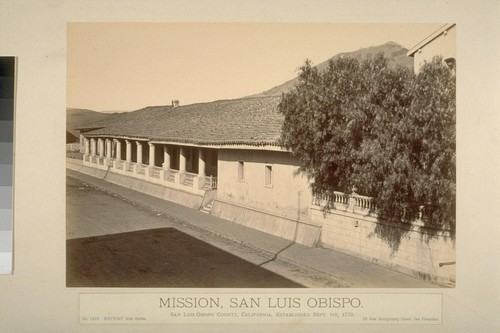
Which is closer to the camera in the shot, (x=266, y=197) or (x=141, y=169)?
(x=266, y=197)

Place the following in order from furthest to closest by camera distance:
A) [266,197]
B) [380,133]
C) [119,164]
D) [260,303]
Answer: [119,164], [266,197], [260,303], [380,133]

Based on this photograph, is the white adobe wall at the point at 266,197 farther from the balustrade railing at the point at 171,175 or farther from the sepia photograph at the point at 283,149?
the balustrade railing at the point at 171,175

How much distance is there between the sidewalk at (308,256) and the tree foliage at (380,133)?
0.41 metres

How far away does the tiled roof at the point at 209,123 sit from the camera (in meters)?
3.97

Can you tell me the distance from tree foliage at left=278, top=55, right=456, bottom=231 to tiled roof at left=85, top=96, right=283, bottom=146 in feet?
0.45

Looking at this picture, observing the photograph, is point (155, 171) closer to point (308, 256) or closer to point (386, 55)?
point (308, 256)

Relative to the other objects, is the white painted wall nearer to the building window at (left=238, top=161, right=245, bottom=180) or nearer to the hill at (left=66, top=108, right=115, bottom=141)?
the building window at (left=238, top=161, right=245, bottom=180)

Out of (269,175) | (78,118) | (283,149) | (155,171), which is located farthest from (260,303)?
(78,118)

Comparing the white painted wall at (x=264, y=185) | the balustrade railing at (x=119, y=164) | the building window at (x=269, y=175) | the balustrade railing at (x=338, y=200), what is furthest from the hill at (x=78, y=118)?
the balustrade railing at (x=338, y=200)

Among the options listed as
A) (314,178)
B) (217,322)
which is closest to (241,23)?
(314,178)

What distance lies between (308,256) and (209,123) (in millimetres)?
1210

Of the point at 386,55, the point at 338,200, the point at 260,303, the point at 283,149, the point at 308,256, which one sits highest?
the point at 386,55

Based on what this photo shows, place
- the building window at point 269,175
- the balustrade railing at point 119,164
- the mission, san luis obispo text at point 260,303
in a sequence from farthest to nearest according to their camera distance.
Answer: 1. the balustrade railing at point 119,164
2. the building window at point 269,175
3. the mission, san luis obispo text at point 260,303

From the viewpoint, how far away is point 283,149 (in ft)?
13.0
